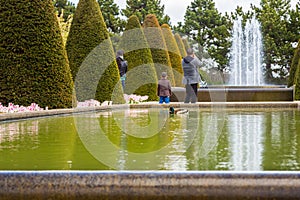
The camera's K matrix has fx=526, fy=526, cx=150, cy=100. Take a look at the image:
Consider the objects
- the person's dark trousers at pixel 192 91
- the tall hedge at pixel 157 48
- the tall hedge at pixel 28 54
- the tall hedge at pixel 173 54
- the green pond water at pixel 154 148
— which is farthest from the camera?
the tall hedge at pixel 173 54

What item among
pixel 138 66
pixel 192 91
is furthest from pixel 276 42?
pixel 192 91

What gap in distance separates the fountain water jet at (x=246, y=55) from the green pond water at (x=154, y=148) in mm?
26894

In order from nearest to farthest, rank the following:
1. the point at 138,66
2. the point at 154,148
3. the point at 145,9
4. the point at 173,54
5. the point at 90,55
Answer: the point at 154,148
the point at 90,55
the point at 138,66
the point at 173,54
the point at 145,9

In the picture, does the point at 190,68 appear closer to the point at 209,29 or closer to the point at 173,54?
the point at 173,54

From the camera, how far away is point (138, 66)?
17.4 m

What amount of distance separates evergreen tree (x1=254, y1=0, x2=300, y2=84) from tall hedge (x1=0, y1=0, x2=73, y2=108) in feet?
88.8

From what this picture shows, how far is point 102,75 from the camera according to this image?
13.8 metres

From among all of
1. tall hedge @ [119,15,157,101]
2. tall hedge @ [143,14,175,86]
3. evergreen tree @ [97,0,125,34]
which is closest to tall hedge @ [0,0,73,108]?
tall hedge @ [119,15,157,101]

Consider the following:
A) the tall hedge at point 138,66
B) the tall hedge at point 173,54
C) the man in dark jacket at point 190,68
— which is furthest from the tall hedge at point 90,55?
the tall hedge at point 173,54

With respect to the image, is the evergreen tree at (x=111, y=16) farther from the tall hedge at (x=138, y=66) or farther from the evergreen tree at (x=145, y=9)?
the tall hedge at (x=138, y=66)

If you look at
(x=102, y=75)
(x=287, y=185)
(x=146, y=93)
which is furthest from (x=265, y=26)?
(x=287, y=185)

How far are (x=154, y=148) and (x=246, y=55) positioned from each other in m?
31.5

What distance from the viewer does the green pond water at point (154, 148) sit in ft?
12.3

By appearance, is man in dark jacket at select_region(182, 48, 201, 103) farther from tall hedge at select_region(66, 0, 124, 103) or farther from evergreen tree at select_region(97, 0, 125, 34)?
evergreen tree at select_region(97, 0, 125, 34)
